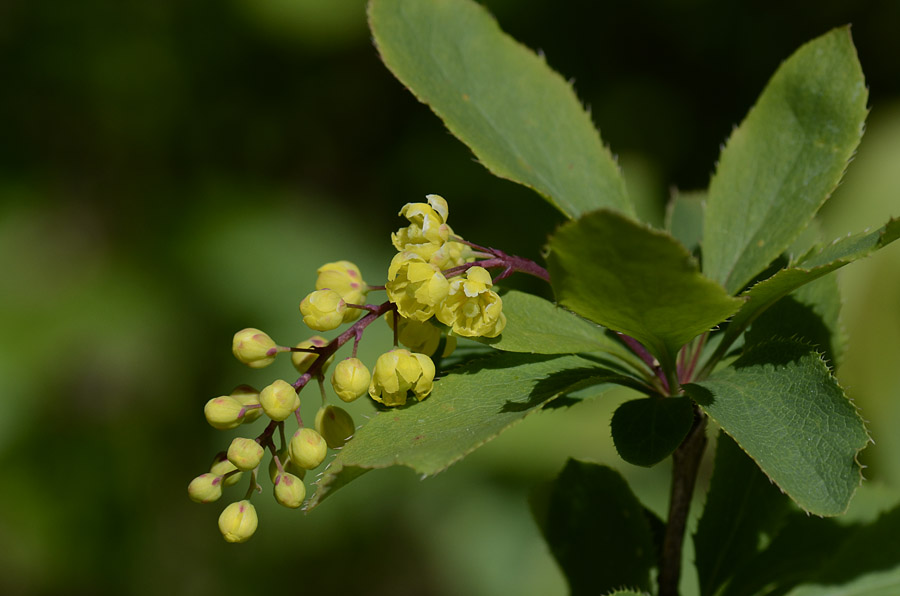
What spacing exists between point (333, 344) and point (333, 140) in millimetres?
3858

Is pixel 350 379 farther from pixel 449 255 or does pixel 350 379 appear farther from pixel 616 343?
pixel 616 343

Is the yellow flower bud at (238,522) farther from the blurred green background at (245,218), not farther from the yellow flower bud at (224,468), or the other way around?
the blurred green background at (245,218)

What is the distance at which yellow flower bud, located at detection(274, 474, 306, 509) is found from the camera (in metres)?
1.39

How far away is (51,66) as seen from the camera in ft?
15.3

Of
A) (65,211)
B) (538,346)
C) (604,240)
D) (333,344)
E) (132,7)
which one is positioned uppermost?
(604,240)

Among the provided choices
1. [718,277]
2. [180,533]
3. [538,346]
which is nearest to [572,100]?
[718,277]

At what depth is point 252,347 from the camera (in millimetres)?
1479

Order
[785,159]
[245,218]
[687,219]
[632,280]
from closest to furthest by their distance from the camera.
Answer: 1. [632,280]
2. [785,159]
3. [687,219]
4. [245,218]

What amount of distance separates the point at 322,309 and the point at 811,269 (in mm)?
727

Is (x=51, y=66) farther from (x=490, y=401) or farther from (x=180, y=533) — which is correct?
(x=490, y=401)

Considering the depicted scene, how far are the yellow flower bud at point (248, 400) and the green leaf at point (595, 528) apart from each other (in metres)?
0.65

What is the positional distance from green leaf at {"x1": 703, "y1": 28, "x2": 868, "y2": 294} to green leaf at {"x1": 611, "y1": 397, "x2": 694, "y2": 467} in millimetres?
287

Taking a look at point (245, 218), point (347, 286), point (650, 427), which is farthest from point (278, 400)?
point (245, 218)

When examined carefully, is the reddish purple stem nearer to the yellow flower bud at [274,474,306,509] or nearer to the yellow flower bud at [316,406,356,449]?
the yellow flower bud at [316,406,356,449]
